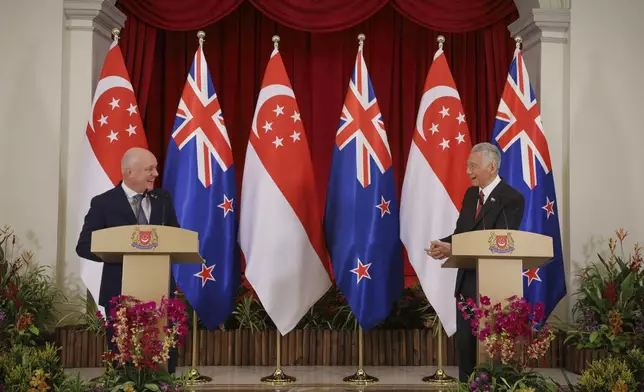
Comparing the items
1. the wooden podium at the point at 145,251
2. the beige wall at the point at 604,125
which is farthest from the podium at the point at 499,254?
the beige wall at the point at 604,125

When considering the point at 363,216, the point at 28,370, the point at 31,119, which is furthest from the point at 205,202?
the point at 28,370

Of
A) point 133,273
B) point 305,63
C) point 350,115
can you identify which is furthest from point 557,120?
point 133,273

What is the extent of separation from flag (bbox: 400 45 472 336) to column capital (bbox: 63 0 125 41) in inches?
96.8

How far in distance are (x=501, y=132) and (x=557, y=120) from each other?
0.68 m

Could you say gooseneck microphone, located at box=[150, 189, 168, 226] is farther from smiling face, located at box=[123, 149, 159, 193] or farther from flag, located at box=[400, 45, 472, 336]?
flag, located at box=[400, 45, 472, 336]

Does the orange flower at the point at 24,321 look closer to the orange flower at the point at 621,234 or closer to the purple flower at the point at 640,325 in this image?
the purple flower at the point at 640,325

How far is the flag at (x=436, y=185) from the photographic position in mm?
5871

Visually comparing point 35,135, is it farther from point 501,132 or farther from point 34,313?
point 501,132

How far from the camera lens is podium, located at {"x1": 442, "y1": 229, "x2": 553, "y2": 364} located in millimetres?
4031

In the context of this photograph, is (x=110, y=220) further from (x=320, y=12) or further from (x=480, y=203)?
(x=320, y=12)

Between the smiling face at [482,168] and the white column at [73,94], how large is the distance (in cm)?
310

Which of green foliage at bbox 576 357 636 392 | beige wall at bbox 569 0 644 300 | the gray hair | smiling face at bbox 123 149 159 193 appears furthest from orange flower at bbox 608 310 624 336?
smiling face at bbox 123 149 159 193

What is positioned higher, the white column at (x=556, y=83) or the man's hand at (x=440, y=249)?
the white column at (x=556, y=83)

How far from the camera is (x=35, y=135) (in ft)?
20.5
